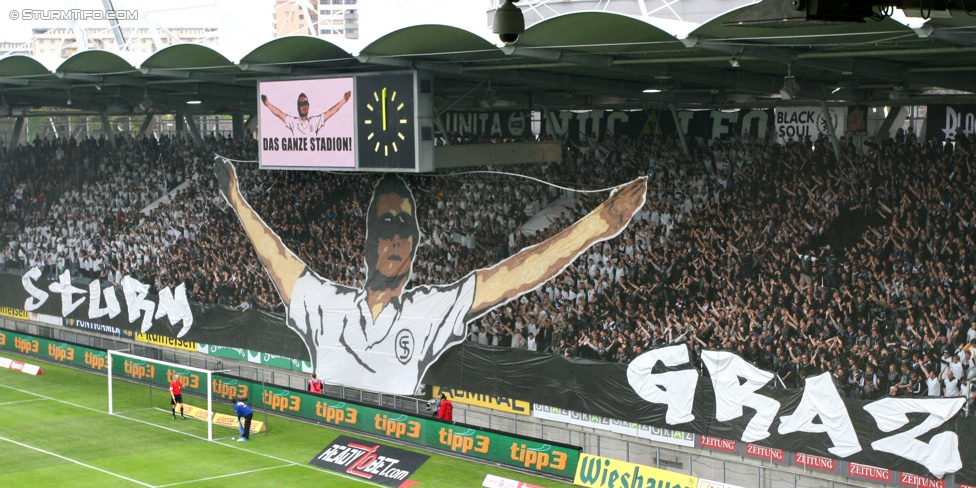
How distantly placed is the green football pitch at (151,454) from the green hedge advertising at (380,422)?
0.30 metres

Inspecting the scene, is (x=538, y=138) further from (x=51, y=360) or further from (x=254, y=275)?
(x=51, y=360)

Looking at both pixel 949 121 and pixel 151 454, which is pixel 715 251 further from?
pixel 151 454

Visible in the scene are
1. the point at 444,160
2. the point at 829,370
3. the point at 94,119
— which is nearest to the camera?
the point at 829,370

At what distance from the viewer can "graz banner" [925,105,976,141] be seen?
74.3 ft

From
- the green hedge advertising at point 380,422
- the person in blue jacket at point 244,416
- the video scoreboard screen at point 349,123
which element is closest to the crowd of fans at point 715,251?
the green hedge advertising at point 380,422

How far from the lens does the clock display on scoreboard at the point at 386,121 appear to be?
82.0ft

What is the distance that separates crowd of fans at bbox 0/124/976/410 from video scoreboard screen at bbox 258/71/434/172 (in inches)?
101

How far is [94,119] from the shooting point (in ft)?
158

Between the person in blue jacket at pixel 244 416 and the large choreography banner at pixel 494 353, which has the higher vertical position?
the large choreography banner at pixel 494 353

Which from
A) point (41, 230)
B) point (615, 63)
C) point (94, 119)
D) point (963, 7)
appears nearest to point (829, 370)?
point (615, 63)

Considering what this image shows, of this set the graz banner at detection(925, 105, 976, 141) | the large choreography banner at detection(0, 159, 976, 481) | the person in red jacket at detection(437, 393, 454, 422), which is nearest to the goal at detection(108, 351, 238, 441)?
the large choreography banner at detection(0, 159, 976, 481)

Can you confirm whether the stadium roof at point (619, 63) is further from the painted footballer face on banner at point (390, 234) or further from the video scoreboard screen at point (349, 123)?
the painted footballer face on banner at point (390, 234)

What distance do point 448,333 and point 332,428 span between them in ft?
12.7

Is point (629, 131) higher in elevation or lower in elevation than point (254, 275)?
higher
